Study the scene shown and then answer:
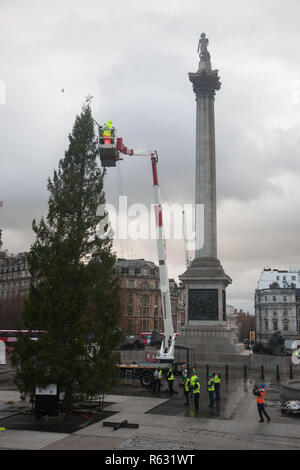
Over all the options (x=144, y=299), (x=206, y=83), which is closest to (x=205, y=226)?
(x=206, y=83)

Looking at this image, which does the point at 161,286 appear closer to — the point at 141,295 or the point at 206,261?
the point at 206,261

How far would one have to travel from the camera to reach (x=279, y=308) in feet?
392

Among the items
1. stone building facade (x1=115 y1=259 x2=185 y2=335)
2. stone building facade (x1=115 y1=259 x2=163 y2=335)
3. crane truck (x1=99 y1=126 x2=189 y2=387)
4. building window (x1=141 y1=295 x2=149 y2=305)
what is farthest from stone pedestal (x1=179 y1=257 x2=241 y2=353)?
building window (x1=141 y1=295 x2=149 y2=305)

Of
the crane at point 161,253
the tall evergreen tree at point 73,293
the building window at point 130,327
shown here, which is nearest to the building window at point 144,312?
the building window at point 130,327

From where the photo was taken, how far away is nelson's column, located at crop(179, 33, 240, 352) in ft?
130

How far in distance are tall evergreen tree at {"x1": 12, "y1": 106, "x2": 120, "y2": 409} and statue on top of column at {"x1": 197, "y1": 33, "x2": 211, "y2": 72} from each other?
33768 millimetres

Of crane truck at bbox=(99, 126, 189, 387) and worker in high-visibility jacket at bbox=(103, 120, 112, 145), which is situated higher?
worker in high-visibility jacket at bbox=(103, 120, 112, 145)

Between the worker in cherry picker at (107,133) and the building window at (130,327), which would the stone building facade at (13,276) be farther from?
the worker in cherry picker at (107,133)

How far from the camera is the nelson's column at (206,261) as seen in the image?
130 feet

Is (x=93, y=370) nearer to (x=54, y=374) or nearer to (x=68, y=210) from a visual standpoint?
(x=54, y=374)

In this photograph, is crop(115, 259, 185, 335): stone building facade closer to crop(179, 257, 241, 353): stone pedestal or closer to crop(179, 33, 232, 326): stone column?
crop(179, 33, 232, 326): stone column
